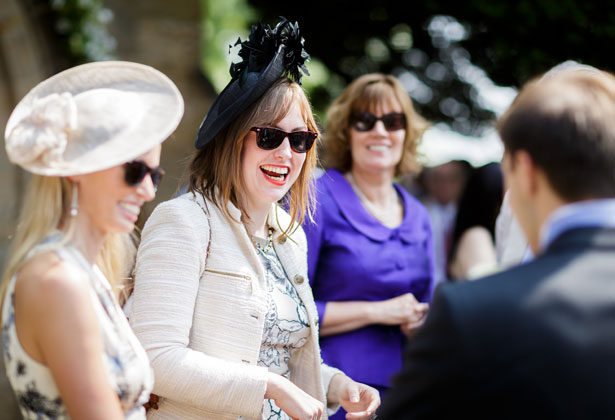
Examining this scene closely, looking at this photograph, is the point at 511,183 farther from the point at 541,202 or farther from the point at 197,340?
the point at 197,340

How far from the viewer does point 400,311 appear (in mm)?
3137

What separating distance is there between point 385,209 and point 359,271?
1.64ft

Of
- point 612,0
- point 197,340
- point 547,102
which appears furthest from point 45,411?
point 612,0

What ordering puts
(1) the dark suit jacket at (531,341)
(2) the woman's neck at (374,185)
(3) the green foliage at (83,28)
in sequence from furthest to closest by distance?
(3) the green foliage at (83,28), (2) the woman's neck at (374,185), (1) the dark suit jacket at (531,341)

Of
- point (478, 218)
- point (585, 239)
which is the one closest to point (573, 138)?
point (585, 239)

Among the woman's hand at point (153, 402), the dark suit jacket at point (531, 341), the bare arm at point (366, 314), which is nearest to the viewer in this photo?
the dark suit jacket at point (531, 341)

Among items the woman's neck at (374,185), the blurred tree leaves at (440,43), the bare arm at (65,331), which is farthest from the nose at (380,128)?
the blurred tree leaves at (440,43)

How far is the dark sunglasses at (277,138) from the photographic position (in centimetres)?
251

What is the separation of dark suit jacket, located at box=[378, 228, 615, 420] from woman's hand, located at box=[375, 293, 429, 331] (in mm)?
1713

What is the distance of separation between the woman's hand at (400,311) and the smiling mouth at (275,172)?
924 millimetres

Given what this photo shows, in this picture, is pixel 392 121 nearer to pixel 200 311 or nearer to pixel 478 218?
pixel 478 218

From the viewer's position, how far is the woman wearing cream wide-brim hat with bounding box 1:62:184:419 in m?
1.53

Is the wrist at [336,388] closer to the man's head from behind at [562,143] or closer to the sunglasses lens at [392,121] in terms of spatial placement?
the man's head from behind at [562,143]

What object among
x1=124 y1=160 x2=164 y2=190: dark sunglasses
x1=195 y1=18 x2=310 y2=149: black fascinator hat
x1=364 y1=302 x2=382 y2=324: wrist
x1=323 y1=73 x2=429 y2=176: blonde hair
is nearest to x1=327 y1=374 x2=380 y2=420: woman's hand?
x1=364 y1=302 x2=382 y2=324: wrist
